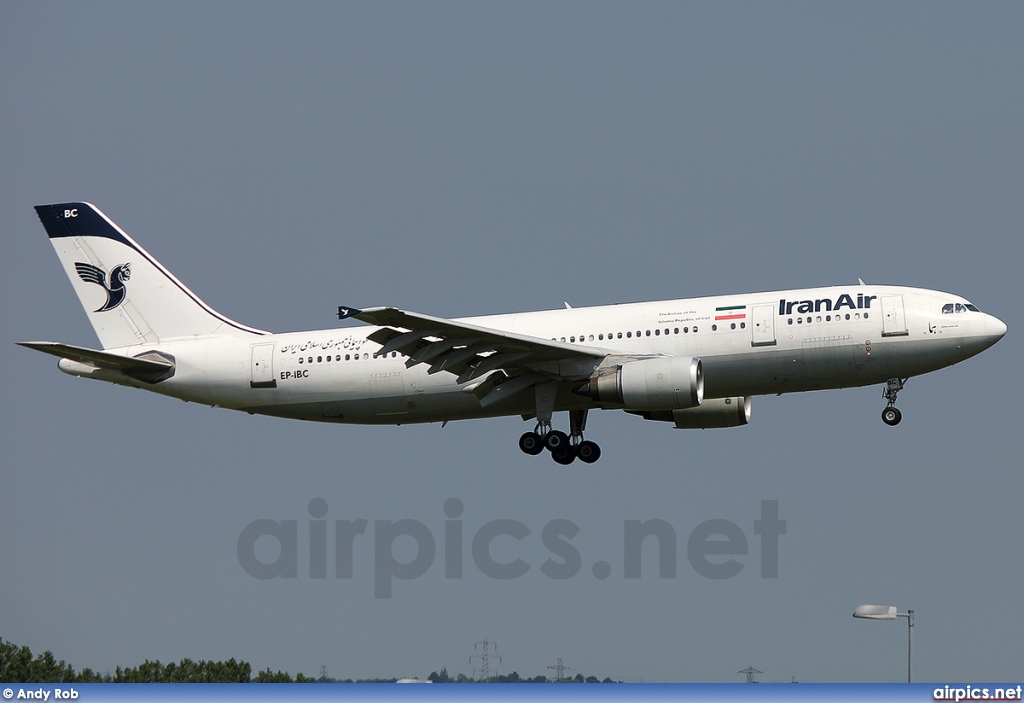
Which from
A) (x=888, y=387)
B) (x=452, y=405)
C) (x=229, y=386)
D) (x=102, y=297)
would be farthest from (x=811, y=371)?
(x=102, y=297)

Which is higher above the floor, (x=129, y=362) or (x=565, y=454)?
(x=129, y=362)

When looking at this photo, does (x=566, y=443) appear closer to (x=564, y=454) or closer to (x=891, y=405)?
(x=564, y=454)

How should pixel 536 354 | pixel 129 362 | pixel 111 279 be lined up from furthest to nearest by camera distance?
pixel 111 279 → pixel 129 362 → pixel 536 354

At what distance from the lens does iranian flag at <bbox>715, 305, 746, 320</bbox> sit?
41812mm

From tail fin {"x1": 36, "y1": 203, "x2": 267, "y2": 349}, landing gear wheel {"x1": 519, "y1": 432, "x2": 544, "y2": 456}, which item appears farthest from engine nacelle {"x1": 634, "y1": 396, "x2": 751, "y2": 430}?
tail fin {"x1": 36, "y1": 203, "x2": 267, "y2": 349}

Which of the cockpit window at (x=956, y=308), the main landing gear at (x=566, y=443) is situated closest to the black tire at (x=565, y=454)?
the main landing gear at (x=566, y=443)

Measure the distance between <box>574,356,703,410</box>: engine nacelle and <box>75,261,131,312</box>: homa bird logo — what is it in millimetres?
17465

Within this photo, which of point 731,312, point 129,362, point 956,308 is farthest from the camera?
point 129,362

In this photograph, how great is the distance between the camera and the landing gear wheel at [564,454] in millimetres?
45281

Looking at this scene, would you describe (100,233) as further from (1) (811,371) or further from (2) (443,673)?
(1) (811,371)

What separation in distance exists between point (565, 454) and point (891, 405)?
982cm

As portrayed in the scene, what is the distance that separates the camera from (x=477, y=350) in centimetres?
4253

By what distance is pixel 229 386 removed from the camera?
46094mm

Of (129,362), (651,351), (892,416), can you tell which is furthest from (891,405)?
(129,362)
